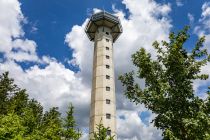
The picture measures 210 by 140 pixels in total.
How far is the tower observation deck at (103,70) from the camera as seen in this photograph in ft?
149

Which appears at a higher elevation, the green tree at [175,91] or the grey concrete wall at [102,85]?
the grey concrete wall at [102,85]

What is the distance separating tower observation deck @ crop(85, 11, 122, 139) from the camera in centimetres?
4547

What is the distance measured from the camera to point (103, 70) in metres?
50.2

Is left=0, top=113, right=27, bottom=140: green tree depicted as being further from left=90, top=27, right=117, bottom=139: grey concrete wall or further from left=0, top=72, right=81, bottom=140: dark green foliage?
left=90, top=27, right=117, bottom=139: grey concrete wall

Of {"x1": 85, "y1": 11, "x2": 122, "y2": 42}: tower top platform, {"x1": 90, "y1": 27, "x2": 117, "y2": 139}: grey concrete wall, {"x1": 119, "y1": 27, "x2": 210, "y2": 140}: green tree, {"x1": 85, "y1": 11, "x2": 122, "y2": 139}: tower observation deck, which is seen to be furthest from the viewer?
{"x1": 85, "y1": 11, "x2": 122, "y2": 42}: tower top platform

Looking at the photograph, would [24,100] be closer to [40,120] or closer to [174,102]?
[40,120]

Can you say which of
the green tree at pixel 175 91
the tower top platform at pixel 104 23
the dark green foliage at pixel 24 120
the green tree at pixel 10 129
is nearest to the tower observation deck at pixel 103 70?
the tower top platform at pixel 104 23

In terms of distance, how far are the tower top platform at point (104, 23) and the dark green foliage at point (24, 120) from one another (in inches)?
731

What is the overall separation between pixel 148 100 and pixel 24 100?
121 ft

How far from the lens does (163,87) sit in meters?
18.8

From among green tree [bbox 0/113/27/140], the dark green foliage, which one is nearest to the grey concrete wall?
the dark green foliage

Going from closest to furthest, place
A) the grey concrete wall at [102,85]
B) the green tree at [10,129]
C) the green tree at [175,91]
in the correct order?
the green tree at [175,91] → the green tree at [10,129] → the grey concrete wall at [102,85]

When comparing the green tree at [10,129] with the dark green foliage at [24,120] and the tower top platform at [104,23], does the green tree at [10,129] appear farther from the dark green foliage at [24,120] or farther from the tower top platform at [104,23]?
the tower top platform at [104,23]

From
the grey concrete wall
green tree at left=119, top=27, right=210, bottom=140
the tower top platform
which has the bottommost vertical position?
green tree at left=119, top=27, right=210, bottom=140
